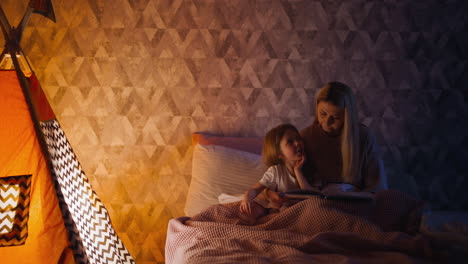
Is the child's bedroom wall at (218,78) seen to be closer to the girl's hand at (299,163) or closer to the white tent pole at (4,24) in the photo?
the white tent pole at (4,24)

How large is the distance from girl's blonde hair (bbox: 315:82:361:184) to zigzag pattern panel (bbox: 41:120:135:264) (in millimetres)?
1260

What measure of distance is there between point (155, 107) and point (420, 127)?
1783mm

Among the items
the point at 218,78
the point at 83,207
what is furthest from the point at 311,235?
the point at 218,78

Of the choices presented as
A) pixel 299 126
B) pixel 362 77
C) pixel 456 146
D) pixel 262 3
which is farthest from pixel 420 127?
pixel 262 3

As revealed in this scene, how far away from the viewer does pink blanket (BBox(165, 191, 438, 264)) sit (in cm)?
118

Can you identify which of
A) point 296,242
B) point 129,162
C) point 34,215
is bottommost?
point 296,242

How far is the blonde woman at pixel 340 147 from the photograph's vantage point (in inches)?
73.4

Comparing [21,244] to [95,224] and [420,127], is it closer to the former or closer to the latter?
[95,224]

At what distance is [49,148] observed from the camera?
5.90ft

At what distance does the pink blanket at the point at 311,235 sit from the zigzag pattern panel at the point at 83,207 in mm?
515

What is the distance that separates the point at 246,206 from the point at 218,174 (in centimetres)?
60

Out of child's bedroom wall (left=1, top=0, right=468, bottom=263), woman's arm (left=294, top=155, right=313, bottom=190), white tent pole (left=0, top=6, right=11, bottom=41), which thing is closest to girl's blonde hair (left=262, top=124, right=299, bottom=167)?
woman's arm (left=294, top=155, right=313, bottom=190)

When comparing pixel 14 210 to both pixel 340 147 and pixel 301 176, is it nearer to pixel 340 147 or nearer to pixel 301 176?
pixel 301 176

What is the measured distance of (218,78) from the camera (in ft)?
8.02
